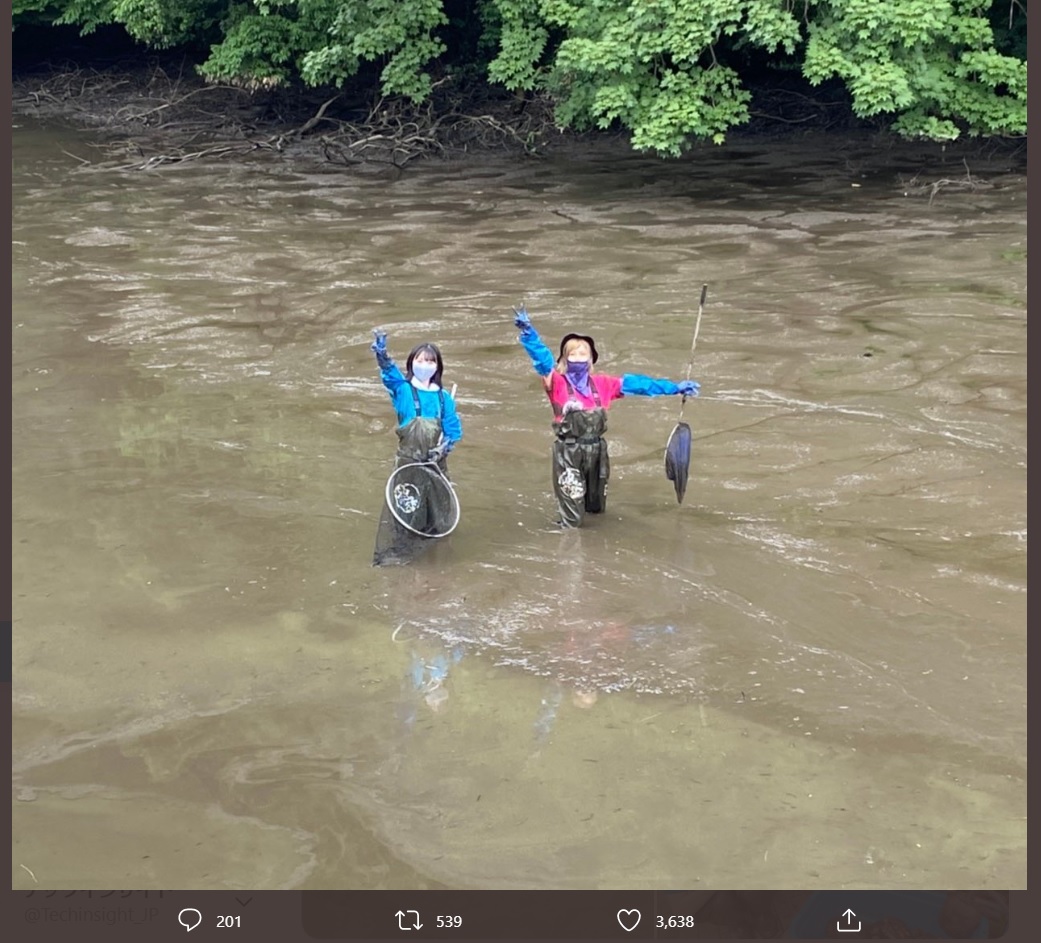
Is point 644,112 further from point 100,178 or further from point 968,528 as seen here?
point 968,528

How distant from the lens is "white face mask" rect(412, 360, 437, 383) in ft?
24.5

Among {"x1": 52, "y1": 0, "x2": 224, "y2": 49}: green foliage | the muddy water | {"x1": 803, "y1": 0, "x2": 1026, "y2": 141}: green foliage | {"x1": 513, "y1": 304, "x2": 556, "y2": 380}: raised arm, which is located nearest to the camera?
the muddy water

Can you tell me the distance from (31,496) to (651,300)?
20.9ft

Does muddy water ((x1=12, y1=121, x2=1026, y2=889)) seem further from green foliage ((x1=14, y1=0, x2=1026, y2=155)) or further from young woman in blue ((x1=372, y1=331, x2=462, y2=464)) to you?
green foliage ((x1=14, y1=0, x2=1026, y2=155))

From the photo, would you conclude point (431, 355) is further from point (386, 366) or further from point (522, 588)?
point (522, 588)

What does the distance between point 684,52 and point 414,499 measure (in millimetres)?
9346

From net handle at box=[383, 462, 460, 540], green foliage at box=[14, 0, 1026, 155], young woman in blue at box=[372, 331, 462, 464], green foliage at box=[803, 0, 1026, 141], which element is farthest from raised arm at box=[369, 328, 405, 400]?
green foliage at box=[803, 0, 1026, 141]

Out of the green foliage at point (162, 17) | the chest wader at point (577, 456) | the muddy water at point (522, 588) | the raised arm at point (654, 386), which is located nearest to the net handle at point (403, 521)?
the muddy water at point (522, 588)

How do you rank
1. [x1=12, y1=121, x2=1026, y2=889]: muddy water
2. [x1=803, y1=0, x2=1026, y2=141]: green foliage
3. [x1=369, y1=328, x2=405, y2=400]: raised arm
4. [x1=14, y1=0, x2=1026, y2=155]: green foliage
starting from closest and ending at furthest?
[x1=12, y1=121, x2=1026, y2=889]: muddy water < [x1=369, y1=328, x2=405, y2=400]: raised arm < [x1=803, y1=0, x2=1026, y2=141]: green foliage < [x1=14, y1=0, x2=1026, y2=155]: green foliage

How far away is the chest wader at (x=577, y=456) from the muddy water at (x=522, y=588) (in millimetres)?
239

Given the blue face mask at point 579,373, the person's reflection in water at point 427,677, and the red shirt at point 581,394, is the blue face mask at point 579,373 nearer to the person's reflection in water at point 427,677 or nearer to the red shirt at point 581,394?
the red shirt at point 581,394

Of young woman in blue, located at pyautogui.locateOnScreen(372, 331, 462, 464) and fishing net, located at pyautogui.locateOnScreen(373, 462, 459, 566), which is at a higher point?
young woman in blue, located at pyautogui.locateOnScreen(372, 331, 462, 464)

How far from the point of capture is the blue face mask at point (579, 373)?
767cm

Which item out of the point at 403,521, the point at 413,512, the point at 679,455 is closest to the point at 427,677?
the point at 403,521
